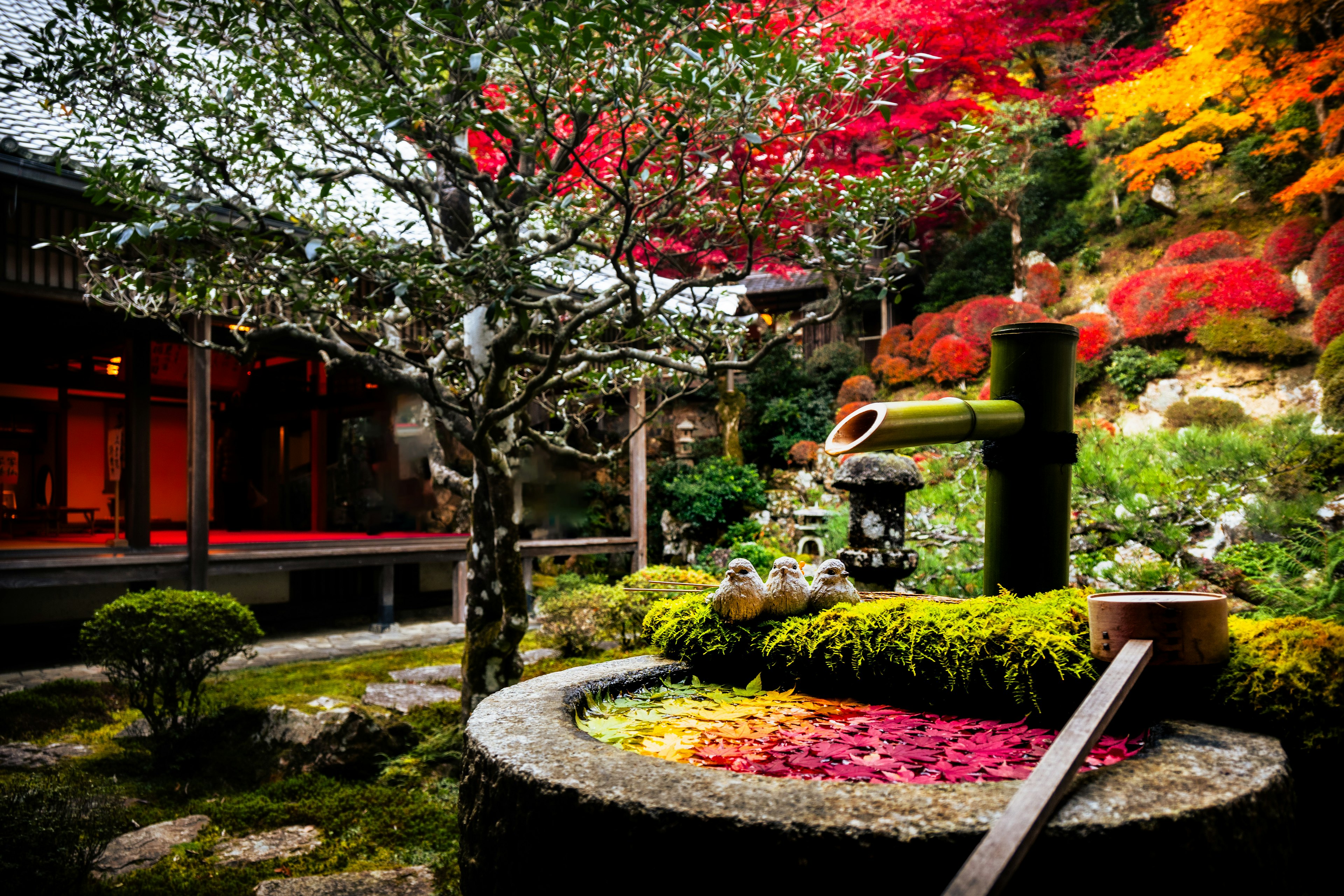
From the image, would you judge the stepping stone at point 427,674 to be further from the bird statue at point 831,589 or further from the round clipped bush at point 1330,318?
the round clipped bush at point 1330,318

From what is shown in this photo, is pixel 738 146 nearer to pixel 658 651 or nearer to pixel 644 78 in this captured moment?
pixel 644 78

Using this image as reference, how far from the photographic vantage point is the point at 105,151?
7.44 metres

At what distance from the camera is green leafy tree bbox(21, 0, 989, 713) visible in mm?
3508

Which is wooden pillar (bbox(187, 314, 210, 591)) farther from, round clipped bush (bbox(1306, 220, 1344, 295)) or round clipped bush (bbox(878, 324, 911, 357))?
round clipped bush (bbox(1306, 220, 1344, 295))

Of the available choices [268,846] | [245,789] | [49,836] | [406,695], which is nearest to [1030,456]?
[49,836]

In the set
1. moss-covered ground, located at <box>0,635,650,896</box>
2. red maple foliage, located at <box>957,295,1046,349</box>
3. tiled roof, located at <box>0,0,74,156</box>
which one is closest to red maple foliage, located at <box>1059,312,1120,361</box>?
red maple foliage, located at <box>957,295,1046,349</box>

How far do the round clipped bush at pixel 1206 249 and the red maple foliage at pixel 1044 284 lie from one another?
2013 mm

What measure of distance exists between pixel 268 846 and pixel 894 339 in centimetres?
1485

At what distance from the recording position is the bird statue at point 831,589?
7.37 ft

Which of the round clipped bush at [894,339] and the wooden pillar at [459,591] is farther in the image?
the round clipped bush at [894,339]

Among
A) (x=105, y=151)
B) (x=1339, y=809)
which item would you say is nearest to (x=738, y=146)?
(x=1339, y=809)

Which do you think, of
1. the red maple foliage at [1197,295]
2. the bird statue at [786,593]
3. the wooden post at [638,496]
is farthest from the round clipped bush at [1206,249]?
the bird statue at [786,593]

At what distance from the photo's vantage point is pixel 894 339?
16594 mm

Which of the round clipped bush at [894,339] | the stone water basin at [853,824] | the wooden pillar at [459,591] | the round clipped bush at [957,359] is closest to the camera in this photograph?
the stone water basin at [853,824]
